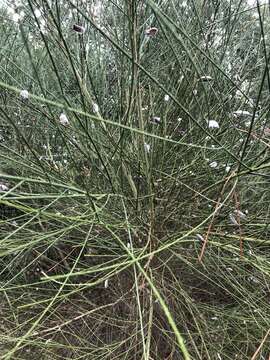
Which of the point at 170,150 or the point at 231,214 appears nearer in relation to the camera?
the point at 231,214

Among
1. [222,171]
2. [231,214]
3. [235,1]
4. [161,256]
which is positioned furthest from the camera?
[235,1]

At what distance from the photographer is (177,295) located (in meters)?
1.61

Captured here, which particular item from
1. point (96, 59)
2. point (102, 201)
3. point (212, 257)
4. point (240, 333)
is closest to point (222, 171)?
point (212, 257)

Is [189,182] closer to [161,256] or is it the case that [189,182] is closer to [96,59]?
[161,256]

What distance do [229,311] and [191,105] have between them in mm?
750

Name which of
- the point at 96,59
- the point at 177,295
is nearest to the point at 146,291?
the point at 177,295

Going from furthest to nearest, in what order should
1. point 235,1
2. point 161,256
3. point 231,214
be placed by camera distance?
point 235,1
point 161,256
point 231,214

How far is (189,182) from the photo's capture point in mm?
1493

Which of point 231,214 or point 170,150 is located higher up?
point 170,150

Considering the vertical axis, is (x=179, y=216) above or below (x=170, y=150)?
below

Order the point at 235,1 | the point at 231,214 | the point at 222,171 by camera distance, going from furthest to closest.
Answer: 1. the point at 235,1
2. the point at 222,171
3. the point at 231,214

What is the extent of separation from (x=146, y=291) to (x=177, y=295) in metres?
0.13

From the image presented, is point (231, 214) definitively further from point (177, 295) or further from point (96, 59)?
point (96, 59)

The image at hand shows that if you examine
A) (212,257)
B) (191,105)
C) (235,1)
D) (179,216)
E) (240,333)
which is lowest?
(240,333)
